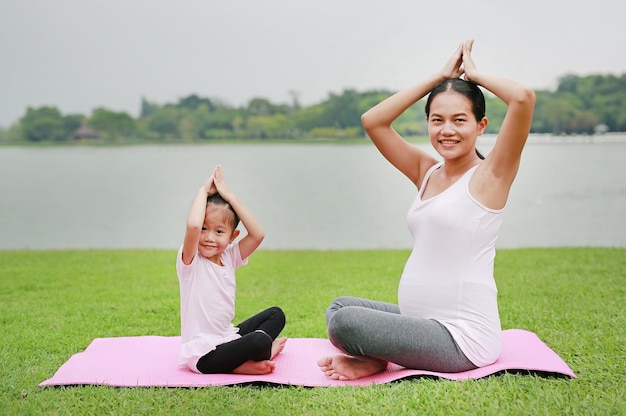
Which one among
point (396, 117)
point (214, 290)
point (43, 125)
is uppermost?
point (43, 125)

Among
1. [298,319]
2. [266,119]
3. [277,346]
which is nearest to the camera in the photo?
[277,346]

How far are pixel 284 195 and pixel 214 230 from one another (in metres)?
11.3

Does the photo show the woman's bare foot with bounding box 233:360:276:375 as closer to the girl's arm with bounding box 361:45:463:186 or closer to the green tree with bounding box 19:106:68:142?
the girl's arm with bounding box 361:45:463:186

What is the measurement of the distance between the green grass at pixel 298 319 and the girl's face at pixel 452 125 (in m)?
0.89

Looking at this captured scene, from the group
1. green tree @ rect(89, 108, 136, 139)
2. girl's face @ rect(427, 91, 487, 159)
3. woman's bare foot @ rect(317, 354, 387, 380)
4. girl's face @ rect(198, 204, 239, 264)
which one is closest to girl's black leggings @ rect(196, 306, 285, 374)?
woman's bare foot @ rect(317, 354, 387, 380)

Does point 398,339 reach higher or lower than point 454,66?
lower

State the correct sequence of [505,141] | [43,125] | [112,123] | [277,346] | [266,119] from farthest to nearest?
[112,123] < [43,125] < [266,119] < [277,346] < [505,141]

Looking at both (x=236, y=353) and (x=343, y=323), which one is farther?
(x=236, y=353)

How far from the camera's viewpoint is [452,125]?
259 centimetres

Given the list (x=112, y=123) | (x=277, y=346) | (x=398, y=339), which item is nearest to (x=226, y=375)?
(x=277, y=346)

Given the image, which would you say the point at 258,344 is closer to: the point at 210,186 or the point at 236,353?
the point at 236,353

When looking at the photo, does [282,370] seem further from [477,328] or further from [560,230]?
[560,230]

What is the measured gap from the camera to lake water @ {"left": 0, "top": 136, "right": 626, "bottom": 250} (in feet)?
30.9

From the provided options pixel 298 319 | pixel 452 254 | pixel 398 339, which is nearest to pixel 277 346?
pixel 398 339
